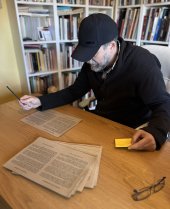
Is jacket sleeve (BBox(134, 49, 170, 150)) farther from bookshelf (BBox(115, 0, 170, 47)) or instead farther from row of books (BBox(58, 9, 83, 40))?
row of books (BBox(58, 9, 83, 40))

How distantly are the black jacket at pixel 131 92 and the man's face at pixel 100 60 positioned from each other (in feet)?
0.22

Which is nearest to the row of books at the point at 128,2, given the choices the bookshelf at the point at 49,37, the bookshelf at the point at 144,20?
the bookshelf at the point at 144,20

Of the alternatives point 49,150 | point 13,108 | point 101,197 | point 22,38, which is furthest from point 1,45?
point 101,197

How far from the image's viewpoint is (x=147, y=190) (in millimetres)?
580

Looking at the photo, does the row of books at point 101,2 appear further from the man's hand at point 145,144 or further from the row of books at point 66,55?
the man's hand at point 145,144

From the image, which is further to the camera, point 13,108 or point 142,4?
point 142,4

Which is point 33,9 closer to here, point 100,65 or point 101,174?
point 100,65

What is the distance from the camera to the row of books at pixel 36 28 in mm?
1889

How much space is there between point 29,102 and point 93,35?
1.76ft

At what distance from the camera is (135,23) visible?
2260mm

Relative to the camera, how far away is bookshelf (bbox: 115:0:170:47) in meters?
2.01

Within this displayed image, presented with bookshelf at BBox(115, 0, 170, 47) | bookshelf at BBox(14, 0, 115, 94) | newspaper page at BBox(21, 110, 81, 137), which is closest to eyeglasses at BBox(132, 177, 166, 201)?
newspaper page at BBox(21, 110, 81, 137)

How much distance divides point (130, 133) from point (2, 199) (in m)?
0.59

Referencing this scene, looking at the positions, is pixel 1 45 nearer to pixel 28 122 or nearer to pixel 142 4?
pixel 28 122
